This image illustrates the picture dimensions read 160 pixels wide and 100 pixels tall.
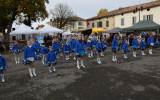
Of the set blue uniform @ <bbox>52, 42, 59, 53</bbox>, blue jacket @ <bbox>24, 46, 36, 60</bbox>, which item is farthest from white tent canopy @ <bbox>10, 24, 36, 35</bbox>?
blue jacket @ <bbox>24, 46, 36, 60</bbox>

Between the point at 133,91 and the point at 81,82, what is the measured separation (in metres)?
2.22

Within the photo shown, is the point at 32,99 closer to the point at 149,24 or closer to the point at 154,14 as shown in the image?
the point at 149,24

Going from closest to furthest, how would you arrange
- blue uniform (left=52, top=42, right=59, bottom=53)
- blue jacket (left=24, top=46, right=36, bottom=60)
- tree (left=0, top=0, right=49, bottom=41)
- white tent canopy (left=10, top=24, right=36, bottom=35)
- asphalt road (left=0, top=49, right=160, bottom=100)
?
asphalt road (left=0, top=49, right=160, bottom=100)
blue jacket (left=24, top=46, right=36, bottom=60)
blue uniform (left=52, top=42, right=59, bottom=53)
white tent canopy (left=10, top=24, right=36, bottom=35)
tree (left=0, top=0, right=49, bottom=41)

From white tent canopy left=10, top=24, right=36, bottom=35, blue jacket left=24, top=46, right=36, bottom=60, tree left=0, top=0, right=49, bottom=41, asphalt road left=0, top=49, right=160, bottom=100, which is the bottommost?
asphalt road left=0, top=49, right=160, bottom=100

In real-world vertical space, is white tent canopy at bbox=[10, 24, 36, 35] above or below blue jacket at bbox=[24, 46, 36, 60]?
above

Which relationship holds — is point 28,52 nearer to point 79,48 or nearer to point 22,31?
point 79,48

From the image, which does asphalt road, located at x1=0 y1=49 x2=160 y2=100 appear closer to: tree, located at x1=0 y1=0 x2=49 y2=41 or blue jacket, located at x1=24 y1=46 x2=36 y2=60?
blue jacket, located at x1=24 y1=46 x2=36 y2=60

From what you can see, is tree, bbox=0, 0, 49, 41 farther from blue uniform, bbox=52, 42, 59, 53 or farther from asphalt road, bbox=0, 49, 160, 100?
asphalt road, bbox=0, 49, 160, 100

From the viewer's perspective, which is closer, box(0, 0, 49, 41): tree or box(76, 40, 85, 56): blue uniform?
box(76, 40, 85, 56): blue uniform

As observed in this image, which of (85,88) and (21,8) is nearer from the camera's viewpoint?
(85,88)

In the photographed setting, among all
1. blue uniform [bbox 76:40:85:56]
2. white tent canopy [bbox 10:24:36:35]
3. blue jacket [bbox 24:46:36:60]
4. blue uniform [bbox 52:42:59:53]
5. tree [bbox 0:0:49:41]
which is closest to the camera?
blue jacket [bbox 24:46:36:60]

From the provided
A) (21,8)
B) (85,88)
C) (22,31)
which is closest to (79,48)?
(85,88)

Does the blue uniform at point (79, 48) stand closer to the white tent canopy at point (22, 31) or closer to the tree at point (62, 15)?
the white tent canopy at point (22, 31)

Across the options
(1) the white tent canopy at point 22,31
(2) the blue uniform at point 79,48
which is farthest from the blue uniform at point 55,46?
(1) the white tent canopy at point 22,31
